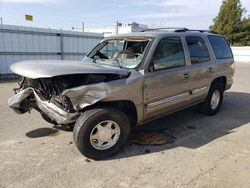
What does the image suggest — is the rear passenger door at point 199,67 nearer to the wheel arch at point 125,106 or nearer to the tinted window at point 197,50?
the tinted window at point 197,50

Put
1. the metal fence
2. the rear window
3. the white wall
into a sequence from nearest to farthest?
the rear window < the metal fence < the white wall

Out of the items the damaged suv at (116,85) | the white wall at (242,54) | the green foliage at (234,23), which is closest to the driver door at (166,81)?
the damaged suv at (116,85)

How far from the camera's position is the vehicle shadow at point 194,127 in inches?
162

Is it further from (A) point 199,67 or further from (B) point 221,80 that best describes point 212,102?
(A) point 199,67

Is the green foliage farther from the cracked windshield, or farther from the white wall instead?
the cracked windshield

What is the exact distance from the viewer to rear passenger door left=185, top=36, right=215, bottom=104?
4.92m

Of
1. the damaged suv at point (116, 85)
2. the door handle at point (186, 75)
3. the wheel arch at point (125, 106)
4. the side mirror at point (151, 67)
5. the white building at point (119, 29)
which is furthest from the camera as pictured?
the white building at point (119, 29)

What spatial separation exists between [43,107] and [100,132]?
41.0 inches

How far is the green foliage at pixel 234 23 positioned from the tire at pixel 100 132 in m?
31.2

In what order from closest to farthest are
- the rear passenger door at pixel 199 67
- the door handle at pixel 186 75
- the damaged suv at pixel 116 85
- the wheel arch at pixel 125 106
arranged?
the damaged suv at pixel 116 85, the wheel arch at pixel 125 106, the door handle at pixel 186 75, the rear passenger door at pixel 199 67

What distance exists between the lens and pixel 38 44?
11.9 meters

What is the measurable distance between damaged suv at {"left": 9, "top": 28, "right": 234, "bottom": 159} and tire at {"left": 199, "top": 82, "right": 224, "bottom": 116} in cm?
44

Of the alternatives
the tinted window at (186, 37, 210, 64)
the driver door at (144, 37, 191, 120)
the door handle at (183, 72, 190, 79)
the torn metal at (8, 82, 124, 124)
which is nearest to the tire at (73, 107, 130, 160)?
the torn metal at (8, 82, 124, 124)

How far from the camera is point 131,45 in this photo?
183 inches
